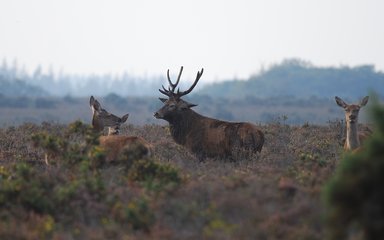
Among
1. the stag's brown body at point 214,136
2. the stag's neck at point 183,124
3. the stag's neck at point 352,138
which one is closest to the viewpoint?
the stag's neck at point 352,138

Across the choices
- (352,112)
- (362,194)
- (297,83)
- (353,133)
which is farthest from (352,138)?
(297,83)

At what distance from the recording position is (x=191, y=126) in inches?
634

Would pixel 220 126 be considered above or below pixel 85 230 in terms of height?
above

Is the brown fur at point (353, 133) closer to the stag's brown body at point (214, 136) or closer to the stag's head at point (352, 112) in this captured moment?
the stag's head at point (352, 112)

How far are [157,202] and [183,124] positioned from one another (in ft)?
22.2

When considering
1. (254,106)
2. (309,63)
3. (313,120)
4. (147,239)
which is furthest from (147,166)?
(309,63)

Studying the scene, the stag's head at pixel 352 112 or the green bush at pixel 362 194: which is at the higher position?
the stag's head at pixel 352 112

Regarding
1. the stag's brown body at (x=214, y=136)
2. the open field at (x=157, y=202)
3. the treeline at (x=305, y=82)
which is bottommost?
the open field at (x=157, y=202)

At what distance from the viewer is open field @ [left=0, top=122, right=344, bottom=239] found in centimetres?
858

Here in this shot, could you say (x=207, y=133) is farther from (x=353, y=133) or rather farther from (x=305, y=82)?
(x=305, y=82)

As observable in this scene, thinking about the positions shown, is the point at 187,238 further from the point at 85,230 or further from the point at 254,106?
the point at 254,106

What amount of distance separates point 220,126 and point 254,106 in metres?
54.4

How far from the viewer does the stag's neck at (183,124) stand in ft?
53.0

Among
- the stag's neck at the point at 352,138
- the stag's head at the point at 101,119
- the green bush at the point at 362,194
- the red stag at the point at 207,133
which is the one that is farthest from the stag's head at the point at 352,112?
the green bush at the point at 362,194
